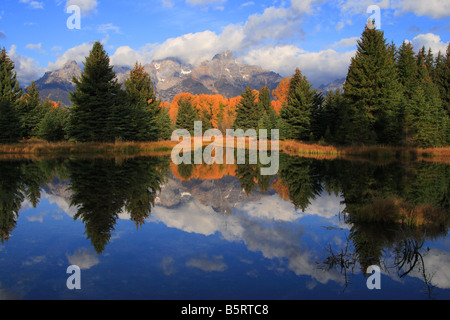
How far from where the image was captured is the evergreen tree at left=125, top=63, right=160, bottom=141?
1394 inches

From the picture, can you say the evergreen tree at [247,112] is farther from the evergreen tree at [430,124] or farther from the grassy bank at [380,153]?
the evergreen tree at [430,124]

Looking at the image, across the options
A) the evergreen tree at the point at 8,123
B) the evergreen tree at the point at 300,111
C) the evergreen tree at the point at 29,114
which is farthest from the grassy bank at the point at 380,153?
the evergreen tree at the point at 29,114

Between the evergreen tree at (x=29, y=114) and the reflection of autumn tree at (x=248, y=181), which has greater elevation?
the evergreen tree at (x=29, y=114)

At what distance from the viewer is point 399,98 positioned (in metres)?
33.8

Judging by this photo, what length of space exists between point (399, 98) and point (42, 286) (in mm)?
36645

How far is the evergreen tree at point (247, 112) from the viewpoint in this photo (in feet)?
197

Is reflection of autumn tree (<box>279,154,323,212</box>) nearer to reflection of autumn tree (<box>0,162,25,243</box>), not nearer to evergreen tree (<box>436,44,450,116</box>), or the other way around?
reflection of autumn tree (<box>0,162,25,243</box>)

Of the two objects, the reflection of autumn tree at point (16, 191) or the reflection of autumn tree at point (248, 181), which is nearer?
the reflection of autumn tree at point (16, 191)

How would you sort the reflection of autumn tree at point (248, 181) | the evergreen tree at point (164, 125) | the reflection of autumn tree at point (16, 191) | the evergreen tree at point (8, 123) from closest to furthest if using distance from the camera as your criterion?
1. the reflection of autumn tree at point (16, 191)
2. the reflection of autumn tree at point (248, 181)
3. the evergreen tree at point (8, 123)
4. the evergreen tree at point (164, 125)

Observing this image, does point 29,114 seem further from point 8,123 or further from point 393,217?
point 393,217

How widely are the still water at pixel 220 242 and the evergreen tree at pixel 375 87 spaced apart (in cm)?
2254

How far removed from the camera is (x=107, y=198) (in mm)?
9867

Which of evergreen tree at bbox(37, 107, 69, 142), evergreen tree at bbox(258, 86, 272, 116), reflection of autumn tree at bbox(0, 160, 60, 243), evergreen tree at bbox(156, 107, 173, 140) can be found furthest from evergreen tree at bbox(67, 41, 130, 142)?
evergreen tree at bbox(258, 86, 272, 116)
